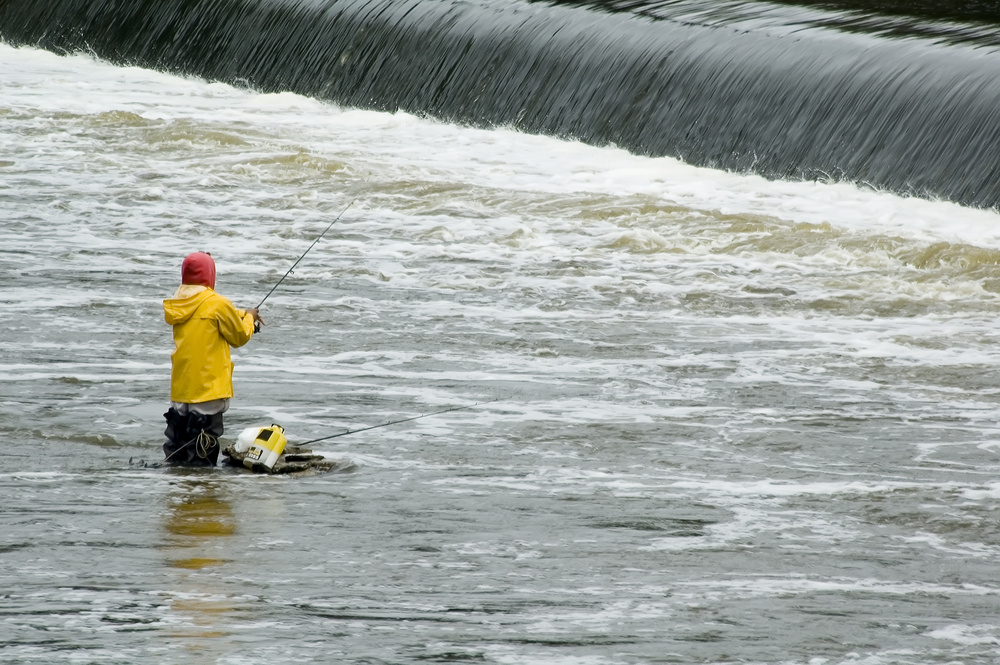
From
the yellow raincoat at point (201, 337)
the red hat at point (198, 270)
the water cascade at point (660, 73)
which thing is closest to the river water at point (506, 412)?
the yellow raincoat at point (201, 337)

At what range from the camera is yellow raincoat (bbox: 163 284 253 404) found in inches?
292

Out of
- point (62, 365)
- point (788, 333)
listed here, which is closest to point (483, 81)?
→ point (788, 333)

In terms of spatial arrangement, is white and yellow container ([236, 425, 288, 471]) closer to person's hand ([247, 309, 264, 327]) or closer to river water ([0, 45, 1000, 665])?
river water ([0, 45, 1000, 665])

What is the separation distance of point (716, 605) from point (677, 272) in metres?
7.07

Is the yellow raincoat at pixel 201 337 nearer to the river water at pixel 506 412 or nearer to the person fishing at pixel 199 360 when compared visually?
the person fishing at pixel 199 360

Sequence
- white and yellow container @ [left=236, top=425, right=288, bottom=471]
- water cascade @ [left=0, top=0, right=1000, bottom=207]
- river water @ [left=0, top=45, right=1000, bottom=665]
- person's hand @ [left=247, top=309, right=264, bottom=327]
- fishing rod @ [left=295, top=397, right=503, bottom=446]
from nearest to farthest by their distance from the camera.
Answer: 1. river water @ [left=0, top=45, right=1000, bottom=665]
2. white and yellow container @ [left=236, top=425, right=288, bottom=471]
3. person's hand @ [left=247, top=309, right=264, bottom=327]
4. fishing rod @ [left=295, top=397, right=503, bottom=446]
5. water cascade @ [left=0, top=0, right=1000, bottom=207]

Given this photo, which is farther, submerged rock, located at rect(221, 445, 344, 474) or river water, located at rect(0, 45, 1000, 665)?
submerged rock, located at rect(221, 445, 344, 474)

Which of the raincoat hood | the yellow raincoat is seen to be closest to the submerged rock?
the yellow raincoat

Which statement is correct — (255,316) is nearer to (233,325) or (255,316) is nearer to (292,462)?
(233,325)

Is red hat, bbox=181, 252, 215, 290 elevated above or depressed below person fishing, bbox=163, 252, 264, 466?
above

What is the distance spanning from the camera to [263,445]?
737 cm

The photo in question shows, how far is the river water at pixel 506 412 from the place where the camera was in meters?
5.45

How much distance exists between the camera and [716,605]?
18.7 ft

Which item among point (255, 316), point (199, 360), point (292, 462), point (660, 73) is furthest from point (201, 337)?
point (660, 73)
